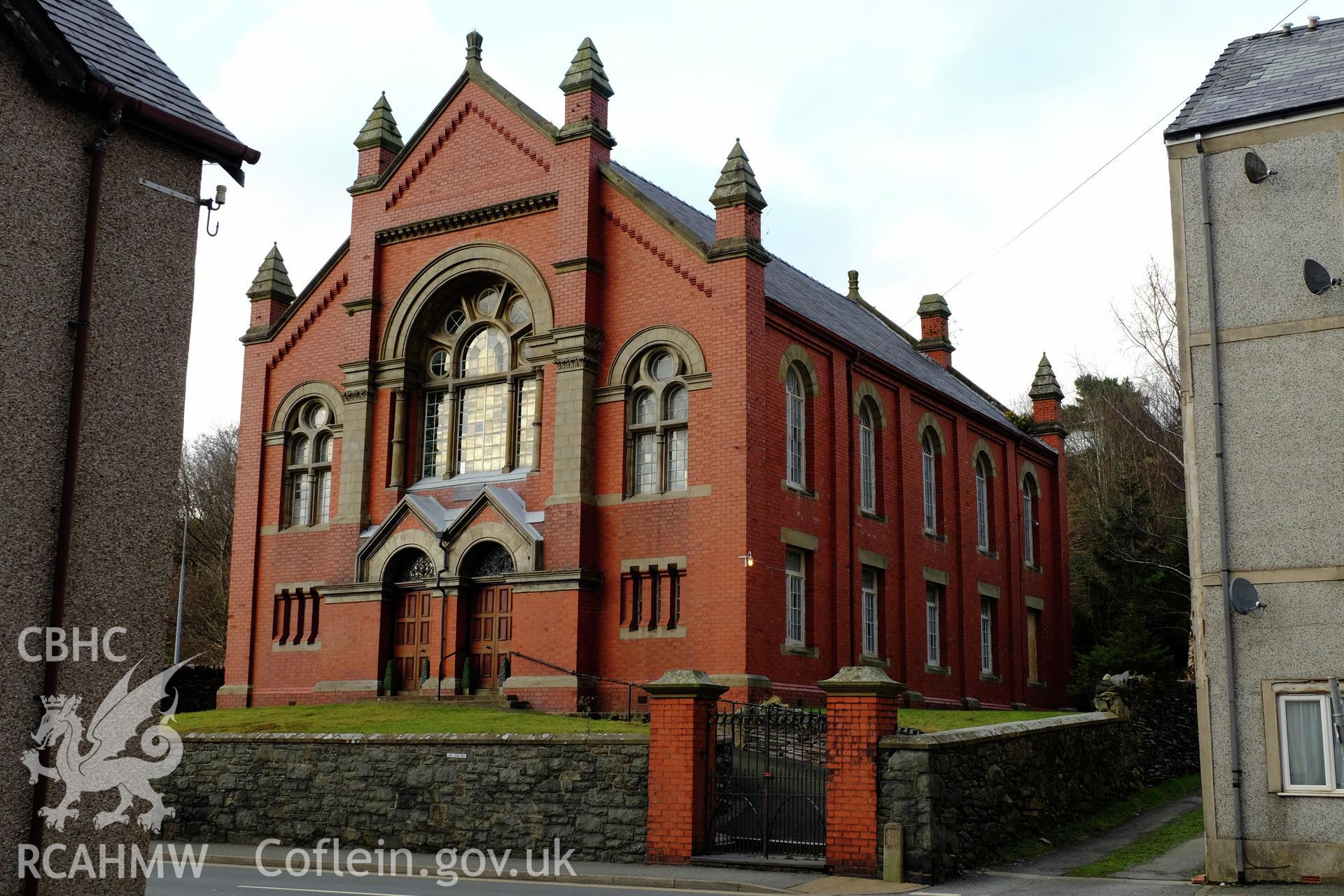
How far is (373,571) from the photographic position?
29.6m

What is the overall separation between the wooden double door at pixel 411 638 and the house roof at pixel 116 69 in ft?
60.8

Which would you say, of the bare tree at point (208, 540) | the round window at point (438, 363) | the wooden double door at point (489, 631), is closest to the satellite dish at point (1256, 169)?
the wooden double door at point (489, 631)

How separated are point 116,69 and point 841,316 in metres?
28.9

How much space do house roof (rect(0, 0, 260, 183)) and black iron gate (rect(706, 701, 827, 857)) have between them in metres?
9.71

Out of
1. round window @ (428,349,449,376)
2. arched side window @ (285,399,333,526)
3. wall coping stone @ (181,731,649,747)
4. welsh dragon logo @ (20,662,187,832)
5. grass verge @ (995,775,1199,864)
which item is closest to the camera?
welsh dragon logo @ (20,662,187,832)

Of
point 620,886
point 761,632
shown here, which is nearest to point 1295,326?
point 620,886

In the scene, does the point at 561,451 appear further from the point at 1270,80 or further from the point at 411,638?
the point at 1270,80

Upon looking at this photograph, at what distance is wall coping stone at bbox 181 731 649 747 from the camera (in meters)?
18.0

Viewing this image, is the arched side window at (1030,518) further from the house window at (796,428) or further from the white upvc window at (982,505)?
the house window at (796,428)

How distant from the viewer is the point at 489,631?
93.2 feet

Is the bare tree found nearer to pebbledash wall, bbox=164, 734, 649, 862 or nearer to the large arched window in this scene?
the large arched window

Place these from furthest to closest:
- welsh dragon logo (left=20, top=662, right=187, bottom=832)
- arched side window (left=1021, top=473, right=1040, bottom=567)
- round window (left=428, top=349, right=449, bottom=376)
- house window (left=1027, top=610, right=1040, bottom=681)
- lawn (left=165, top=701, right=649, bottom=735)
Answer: arched side window (left=1021, top=473, right=1040, bottom=567) → house window (left=1027, top=610, right=1040, bottom=681) → round window (left=428, top=349, right=449, bottom=376) → lawn (left=165, top=701, right=649, bottom=735) → welsh dragon logo (left=20, top=662, right=187, bottom=832)

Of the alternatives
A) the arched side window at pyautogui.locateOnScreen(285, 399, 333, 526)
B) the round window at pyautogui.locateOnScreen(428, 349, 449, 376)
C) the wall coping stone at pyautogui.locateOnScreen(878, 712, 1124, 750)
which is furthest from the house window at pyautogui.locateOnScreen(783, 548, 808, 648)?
the arched side window at pyautogui.locateOnScreen(285, 399, 333, 526)

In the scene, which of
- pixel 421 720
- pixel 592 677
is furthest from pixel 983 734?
pixel 592 677
